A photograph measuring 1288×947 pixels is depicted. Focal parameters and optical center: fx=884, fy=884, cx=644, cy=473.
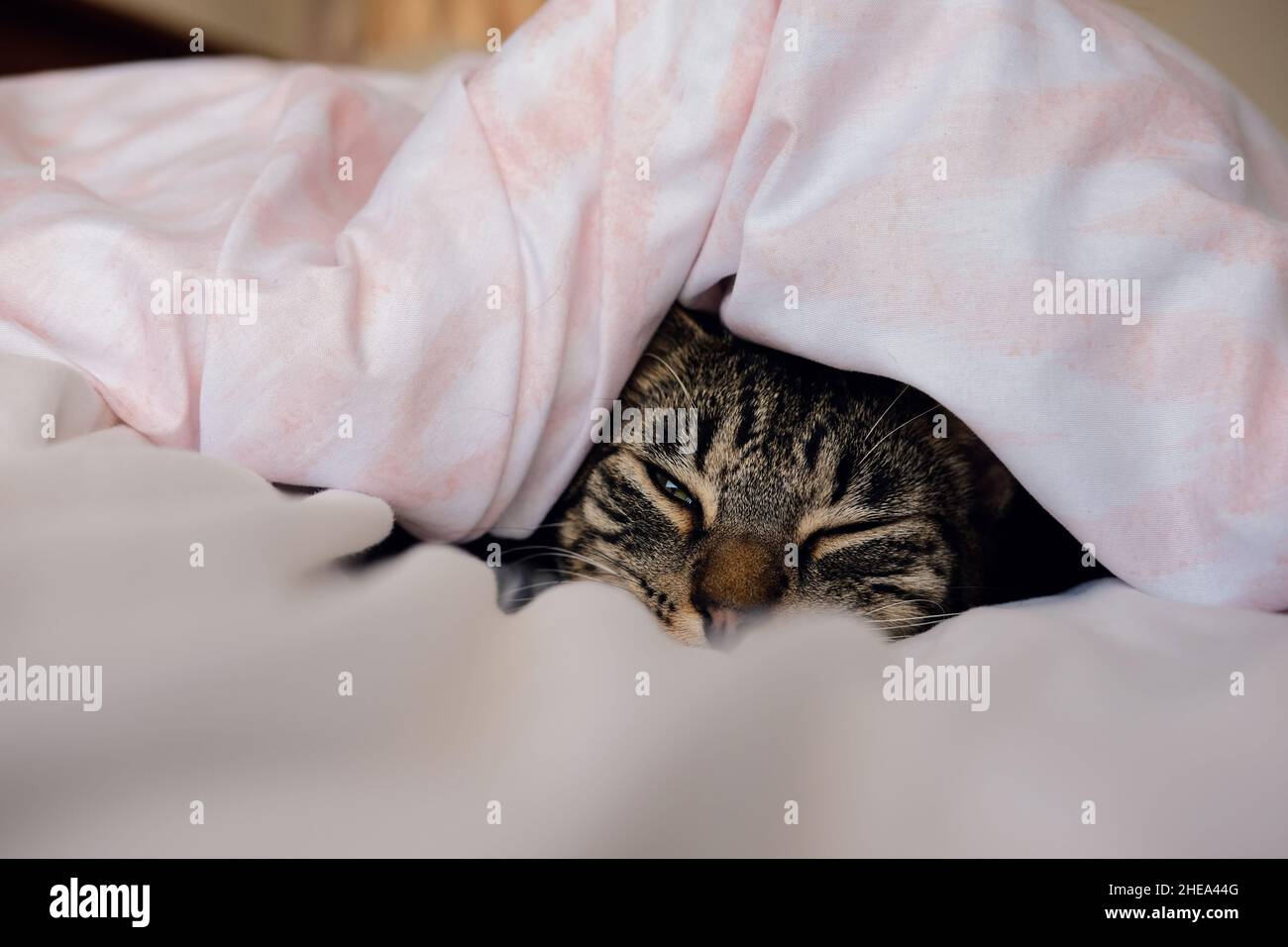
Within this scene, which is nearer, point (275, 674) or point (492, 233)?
point (275, 674)

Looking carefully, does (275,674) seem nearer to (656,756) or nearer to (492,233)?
(656,756)

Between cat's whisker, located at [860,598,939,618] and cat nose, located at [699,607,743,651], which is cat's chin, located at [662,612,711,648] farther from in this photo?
cat's whisker, located at [860,598,939,618]

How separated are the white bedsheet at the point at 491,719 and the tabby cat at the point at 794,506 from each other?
0.22m

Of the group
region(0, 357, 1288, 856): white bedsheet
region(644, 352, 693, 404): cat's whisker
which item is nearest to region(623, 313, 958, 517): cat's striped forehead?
region(644, 352, 693, 404): cat's whisker

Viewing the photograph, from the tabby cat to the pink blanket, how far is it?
0.45ft

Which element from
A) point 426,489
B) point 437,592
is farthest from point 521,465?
point 437,592

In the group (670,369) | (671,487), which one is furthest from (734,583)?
(670,369)

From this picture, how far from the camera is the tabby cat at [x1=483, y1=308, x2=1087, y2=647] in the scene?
2.96 ft

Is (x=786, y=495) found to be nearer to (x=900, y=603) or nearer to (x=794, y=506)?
(x=794, y=506)

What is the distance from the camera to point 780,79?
2.43ft

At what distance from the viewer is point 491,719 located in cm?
60
